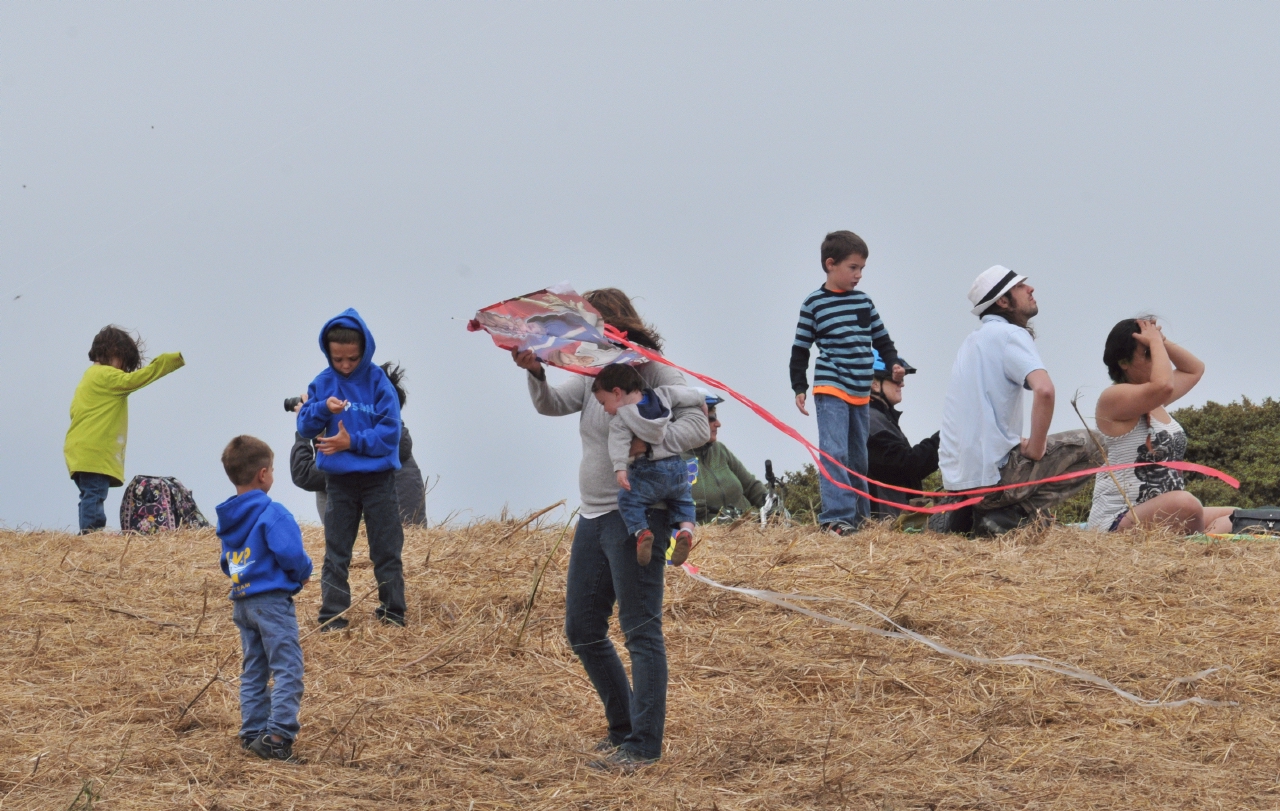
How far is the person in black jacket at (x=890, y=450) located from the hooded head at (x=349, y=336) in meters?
3.95

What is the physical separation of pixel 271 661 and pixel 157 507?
6.58m

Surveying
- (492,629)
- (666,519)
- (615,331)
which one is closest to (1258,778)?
(666,519)

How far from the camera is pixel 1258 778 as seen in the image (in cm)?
463

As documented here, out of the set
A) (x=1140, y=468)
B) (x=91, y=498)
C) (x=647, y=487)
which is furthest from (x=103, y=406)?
(x=1140, y=468)

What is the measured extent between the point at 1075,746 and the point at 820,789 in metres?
1.26

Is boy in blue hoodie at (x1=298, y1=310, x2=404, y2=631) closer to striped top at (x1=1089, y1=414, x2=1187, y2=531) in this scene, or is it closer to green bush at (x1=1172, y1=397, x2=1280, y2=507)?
striped top at (x1=1089, y1=414, x2=1187, y2=531)

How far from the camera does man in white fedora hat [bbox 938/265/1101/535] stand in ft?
25.6

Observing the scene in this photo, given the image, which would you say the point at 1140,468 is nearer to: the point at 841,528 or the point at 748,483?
the point at 841,528

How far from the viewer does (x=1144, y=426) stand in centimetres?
792

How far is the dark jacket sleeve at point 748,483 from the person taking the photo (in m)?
10.8

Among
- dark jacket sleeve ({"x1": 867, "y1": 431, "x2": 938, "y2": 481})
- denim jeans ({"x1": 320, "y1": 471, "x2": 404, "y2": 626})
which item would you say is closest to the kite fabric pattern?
denim jeans ({"x1": 320, "y1": 471, "x2": 404, "y2": 626})

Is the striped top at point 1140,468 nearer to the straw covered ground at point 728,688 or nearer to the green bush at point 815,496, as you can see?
the straw covered ground at point 728,688

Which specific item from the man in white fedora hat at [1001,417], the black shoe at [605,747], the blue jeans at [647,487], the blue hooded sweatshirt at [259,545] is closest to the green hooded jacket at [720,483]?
the man in white fedora hat at [1001,417]

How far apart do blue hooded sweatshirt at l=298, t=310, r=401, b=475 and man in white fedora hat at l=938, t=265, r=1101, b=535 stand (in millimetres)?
3649
